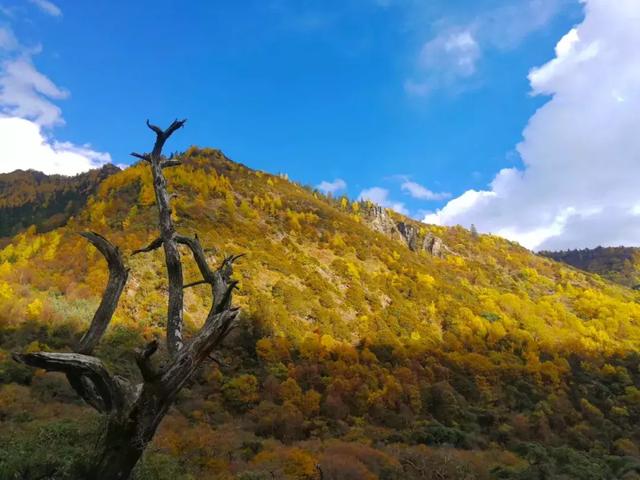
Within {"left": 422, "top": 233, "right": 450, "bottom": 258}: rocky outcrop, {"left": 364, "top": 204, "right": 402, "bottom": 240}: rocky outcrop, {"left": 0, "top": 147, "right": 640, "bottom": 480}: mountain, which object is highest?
{"left": 364, "top": 204, "right": 402, "bottom": 240}: rocky outcrop

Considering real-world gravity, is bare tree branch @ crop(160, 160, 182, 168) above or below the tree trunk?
above

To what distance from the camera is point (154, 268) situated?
56.4 m

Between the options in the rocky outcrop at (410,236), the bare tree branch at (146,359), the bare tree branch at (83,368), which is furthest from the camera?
the rocky outcrop at (410,236)

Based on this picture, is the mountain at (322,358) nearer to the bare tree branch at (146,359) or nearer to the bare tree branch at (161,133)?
the bare tree branch at (146,359)

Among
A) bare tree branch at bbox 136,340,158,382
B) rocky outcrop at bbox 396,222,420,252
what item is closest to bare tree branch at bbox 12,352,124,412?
bare tree branch at bbox 136,340,158,382

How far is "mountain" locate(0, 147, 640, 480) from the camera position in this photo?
2188cm

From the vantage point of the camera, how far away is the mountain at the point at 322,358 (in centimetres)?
2188

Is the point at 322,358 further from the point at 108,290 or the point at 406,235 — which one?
the point at 406,235

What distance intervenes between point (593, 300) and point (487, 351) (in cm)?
5564

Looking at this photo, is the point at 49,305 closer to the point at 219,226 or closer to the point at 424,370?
the point at 219,226

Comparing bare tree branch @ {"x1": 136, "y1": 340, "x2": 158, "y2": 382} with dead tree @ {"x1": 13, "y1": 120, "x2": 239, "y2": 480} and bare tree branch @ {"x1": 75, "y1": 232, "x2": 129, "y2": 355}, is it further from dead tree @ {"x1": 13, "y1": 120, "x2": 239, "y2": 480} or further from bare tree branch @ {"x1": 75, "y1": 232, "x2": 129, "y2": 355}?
bare tree branch @ {"x1": 75, "y1": 232, "x2": 129, "y2": 355}

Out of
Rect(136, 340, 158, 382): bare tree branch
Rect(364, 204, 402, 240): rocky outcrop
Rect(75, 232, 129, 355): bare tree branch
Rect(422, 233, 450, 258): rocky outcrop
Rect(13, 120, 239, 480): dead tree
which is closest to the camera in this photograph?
Rect(136, 340, 158, 382): bare tree branch

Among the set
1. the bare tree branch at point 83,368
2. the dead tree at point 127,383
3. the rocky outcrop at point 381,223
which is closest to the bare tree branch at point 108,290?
the dead tree at point 127,383

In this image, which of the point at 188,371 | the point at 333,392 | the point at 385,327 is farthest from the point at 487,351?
the point at 188,371
